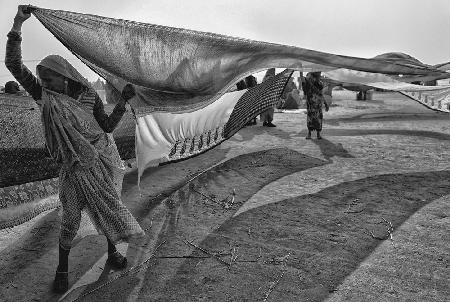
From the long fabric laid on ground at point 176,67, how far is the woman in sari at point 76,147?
0.83 ft

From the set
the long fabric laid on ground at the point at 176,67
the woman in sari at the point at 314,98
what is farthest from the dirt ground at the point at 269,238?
the woman in sari at the point at 314,98

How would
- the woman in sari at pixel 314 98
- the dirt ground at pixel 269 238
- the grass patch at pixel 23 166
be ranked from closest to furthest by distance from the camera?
the dirt ground at pixel 269 238 → the grass patch at pixel 23 166 → the woman in sari at pixel 314 98

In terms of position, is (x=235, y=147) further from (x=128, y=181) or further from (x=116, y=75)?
(x=116, y=75)

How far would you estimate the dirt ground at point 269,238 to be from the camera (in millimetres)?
3549

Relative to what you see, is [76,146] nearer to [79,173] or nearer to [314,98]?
[79,173]

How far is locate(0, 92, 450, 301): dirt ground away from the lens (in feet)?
11.6

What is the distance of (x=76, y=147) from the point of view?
3.45m

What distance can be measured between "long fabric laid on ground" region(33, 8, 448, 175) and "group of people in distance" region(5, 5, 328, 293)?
0.82 ft

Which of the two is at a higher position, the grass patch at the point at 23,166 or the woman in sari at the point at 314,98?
the woman in sari at the point at 314,98

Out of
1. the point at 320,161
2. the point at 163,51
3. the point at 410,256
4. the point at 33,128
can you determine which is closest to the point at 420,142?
the point at 320,161

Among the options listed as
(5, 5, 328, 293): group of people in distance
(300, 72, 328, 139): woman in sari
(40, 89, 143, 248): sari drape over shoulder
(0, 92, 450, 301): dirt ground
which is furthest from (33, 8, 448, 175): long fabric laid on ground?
(300, 72, 328, 139): woman in sari

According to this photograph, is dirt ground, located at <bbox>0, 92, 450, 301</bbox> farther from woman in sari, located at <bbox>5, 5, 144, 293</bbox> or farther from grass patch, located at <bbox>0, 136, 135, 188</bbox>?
grass patch, located at <bbox>0, 136, 135, 188</bbox>

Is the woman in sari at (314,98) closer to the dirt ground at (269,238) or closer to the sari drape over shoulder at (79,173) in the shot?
the dirt ground at (269,238)

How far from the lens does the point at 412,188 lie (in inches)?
A: 238
